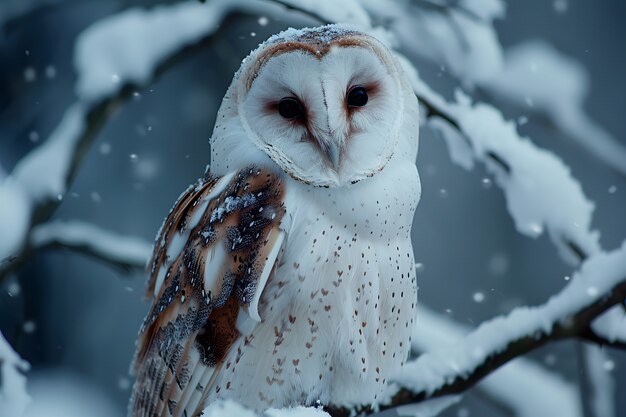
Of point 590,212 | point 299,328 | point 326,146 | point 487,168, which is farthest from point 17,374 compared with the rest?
point 590,212

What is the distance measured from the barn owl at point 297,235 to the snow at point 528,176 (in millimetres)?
445

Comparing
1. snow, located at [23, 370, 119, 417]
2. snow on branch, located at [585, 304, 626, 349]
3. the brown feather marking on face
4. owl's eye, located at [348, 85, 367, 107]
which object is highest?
the brown feather marking on face

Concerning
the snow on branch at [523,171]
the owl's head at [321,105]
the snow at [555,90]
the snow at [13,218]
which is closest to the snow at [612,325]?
the snow on branch at [523,171]

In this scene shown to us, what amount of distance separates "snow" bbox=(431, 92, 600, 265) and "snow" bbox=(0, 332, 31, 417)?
975mm

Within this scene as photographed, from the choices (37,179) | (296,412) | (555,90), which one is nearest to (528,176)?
(555,90)

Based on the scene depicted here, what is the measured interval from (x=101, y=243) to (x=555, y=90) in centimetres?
100

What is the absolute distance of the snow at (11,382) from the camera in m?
1.46

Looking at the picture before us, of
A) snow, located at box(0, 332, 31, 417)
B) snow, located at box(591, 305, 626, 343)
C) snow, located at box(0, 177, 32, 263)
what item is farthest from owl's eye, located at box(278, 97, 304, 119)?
snow, located at box(0, 332, 31, 417)

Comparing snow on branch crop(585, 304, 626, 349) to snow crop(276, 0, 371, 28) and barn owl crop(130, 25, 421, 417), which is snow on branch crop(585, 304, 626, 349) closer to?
barn owl crop(130, 25, 421, 417)

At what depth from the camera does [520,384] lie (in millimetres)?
1559

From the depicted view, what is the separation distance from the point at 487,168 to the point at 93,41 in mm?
843

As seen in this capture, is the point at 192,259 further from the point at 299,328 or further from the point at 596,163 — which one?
the point at 596,163

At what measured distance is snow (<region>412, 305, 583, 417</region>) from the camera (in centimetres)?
151

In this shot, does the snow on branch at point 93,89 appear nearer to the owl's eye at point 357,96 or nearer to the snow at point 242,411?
the owl's eye at point 357,96
